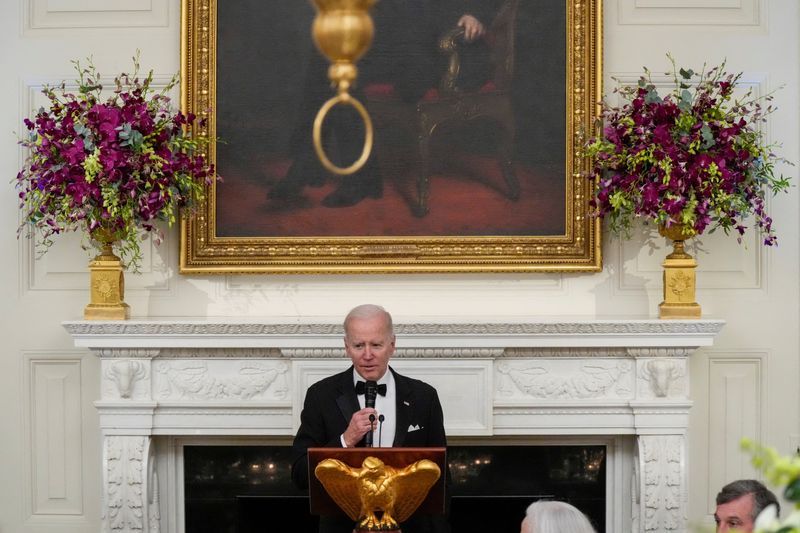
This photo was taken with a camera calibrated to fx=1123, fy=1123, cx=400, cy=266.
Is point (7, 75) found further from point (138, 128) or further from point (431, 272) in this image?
point (431, 272)

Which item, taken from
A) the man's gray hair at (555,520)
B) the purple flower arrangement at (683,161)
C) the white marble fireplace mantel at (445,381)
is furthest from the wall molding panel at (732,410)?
the man's gray hair at (555,520)

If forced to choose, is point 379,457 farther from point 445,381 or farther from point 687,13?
point 687,13

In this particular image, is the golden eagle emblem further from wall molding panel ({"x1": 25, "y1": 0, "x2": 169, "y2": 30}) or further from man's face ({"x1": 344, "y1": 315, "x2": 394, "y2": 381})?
wall molding panel ({"x1": 25, "y1": 0, "x2": 169, "y2": 30})

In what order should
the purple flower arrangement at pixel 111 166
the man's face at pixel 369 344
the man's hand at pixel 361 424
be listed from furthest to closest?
the purple flower arrangement at pixel 111 166 < the man's face at pixel 369 344 < the man's hand at pixel 361 424

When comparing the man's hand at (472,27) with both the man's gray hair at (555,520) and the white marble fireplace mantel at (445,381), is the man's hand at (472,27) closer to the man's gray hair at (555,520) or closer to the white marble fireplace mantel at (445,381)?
the white marble fireplace mantel at (445,381)

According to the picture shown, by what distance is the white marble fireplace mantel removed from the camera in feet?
16.8

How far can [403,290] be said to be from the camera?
5.46 metres

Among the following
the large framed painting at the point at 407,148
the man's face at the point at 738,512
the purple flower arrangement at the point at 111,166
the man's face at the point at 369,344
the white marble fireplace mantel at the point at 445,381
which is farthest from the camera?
the large framed painting at the point at 407,148

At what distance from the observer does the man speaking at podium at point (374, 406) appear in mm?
3916

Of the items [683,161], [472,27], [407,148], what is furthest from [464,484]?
[472,27]

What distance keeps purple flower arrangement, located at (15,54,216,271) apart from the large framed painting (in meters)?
0.31

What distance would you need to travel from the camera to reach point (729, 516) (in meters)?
3.26

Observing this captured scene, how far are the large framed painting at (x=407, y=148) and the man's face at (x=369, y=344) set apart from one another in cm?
147

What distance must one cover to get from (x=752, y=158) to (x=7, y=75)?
11.6ft
